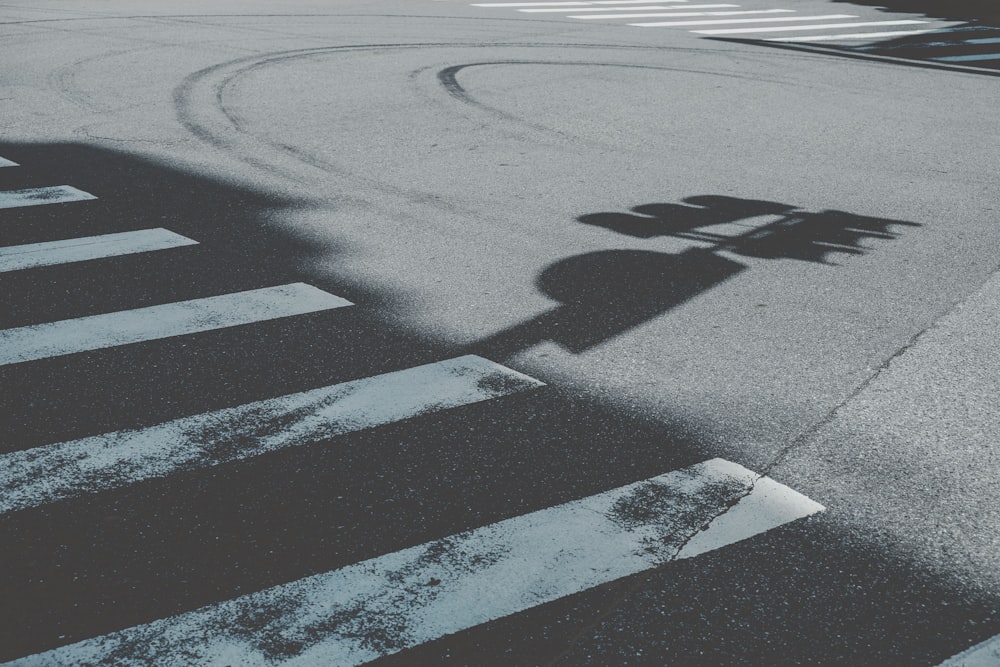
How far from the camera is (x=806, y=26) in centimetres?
2023

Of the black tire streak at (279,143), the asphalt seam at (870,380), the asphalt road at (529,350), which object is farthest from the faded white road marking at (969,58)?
the asphalt seam at (870,380)

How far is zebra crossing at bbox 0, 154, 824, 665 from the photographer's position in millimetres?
2852

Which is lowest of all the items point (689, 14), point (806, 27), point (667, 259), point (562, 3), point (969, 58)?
point (667, 259)

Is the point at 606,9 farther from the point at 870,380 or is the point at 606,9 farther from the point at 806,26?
the point at 870,380

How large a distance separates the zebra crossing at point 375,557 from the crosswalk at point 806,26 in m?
14.5

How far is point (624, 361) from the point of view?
186 inches

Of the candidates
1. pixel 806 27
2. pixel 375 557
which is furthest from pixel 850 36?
pixel 375 557

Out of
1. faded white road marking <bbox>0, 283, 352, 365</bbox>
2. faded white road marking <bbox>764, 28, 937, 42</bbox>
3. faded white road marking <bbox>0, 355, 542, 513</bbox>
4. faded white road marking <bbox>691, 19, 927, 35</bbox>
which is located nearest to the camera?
faded white road marking <bbox>0, 355, 542, 513</bbox>

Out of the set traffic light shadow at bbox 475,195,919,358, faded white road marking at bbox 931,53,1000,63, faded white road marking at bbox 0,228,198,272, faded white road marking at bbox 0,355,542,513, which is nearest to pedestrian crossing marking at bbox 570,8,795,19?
faded white road marking at bbox 931,53,1000,63

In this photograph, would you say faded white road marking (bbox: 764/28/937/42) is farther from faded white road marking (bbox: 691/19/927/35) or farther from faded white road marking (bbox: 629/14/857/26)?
faded white road marking (bbox: 629/14/857/26)

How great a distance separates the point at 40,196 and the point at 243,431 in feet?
12.9

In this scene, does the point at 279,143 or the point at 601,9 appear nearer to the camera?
the point at 279,143

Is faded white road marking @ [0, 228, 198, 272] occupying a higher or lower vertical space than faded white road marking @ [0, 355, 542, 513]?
higher

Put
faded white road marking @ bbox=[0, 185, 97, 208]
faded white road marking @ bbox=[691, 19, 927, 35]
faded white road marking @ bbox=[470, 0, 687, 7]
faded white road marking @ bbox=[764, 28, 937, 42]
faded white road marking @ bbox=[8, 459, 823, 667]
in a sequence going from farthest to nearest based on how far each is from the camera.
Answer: faded white road marking @ bbox=[470, 0, 687, 7] < faded white road marking @ bbox=[691, 19, 927, 35] < faded white road marking @ bbox=[764, 28, 937, 42] < faded white road marking @ bbox=[0, 185, 97, 208] < faded white road marking @ bbox=[8, 459, 823, 667]
